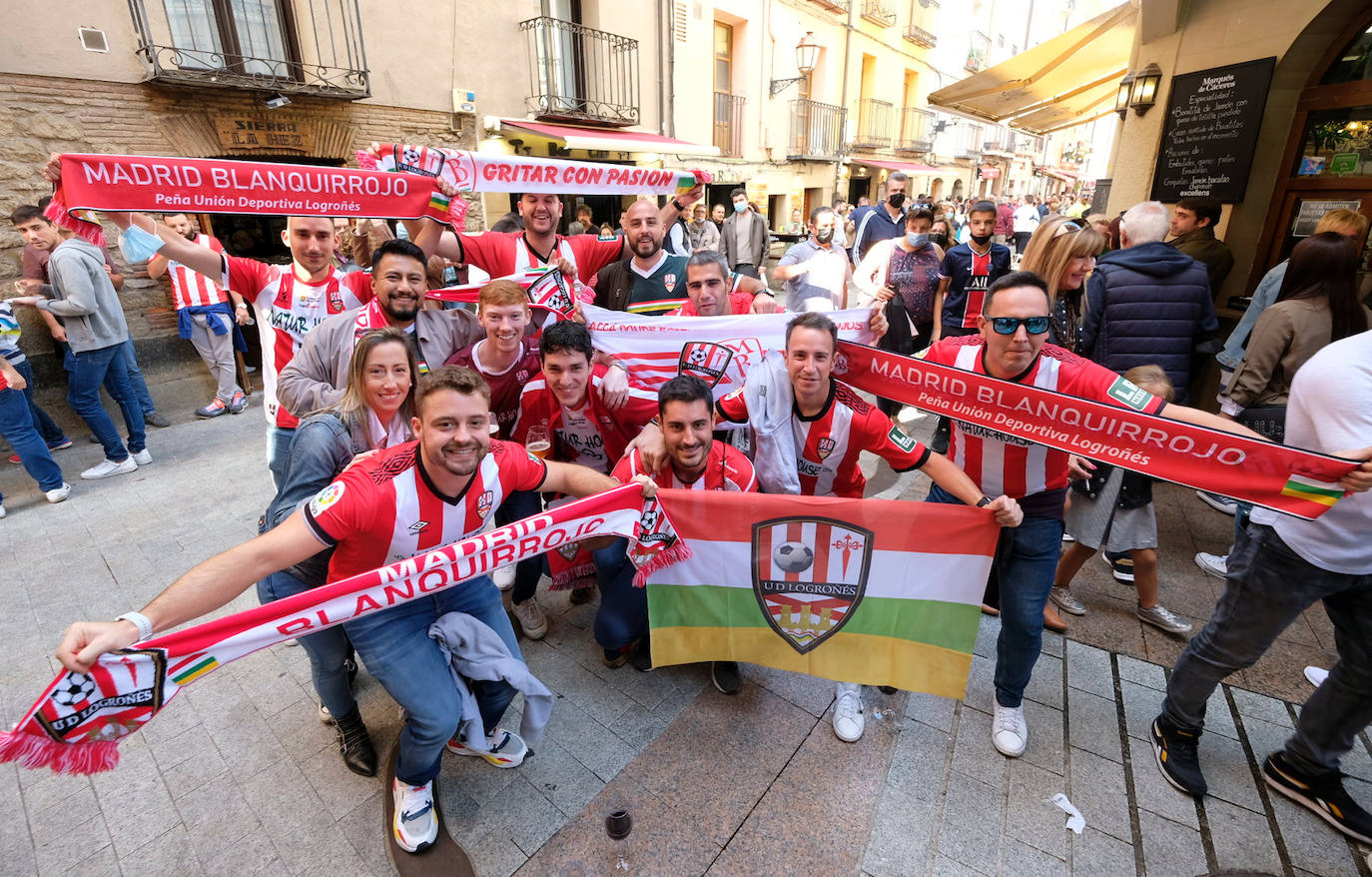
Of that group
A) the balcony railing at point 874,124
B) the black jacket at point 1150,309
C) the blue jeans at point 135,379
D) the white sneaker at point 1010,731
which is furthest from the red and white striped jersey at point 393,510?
the balcony railing at point 874,124

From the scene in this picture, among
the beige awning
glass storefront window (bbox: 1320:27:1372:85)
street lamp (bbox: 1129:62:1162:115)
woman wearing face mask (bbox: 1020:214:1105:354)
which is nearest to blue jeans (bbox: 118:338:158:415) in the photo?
woman wearing face mask (bbox: 1020:214:1105:354)

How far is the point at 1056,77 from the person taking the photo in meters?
9.58

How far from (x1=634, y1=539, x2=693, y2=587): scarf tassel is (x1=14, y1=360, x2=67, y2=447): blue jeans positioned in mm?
6361

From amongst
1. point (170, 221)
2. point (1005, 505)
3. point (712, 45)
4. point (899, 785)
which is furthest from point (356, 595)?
point (712, 45)

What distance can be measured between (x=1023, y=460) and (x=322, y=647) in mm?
3067

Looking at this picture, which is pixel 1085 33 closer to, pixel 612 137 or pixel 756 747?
pixel 612 137

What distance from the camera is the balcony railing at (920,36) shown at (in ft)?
75.2

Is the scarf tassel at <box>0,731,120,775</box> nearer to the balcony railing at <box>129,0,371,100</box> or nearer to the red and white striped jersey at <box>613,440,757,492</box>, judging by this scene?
the red and white striped jersey at <box>613,440,757,492</box>

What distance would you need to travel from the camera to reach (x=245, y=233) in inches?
340

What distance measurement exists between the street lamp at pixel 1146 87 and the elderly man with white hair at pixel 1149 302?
333cm

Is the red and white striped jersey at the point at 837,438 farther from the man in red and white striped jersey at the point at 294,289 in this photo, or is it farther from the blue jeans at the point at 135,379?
the blue jeans at the point at 135,379

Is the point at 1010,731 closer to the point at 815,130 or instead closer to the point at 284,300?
the point at 284,300

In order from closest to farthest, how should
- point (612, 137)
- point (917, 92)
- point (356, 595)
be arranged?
point (356, 595)
point (612, 137)
point (917, 92)

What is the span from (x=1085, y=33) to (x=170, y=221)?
10.5 meters
